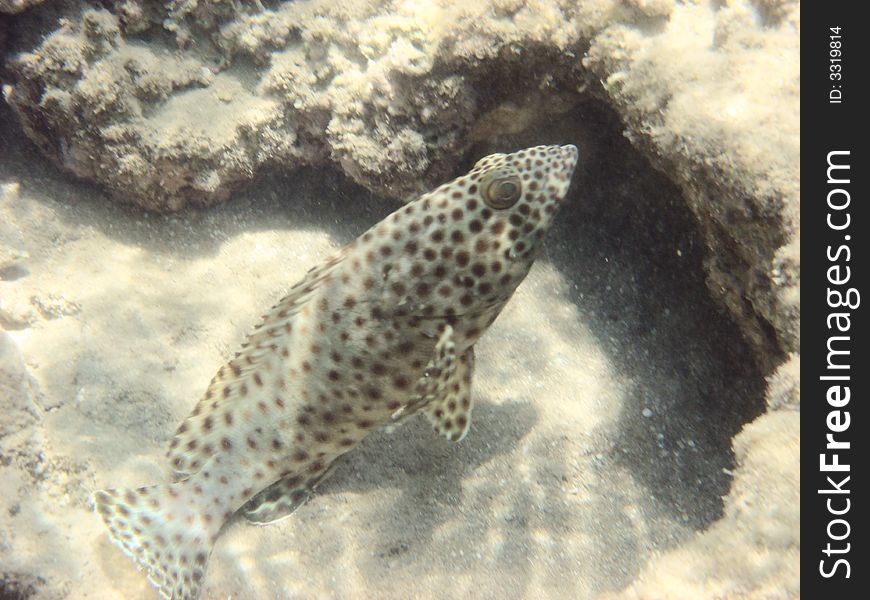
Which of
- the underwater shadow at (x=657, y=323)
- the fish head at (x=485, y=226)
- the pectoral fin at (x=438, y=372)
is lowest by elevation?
the underwater shadow at (x=657, y=323)

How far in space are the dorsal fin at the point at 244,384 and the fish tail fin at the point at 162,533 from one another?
0.20m

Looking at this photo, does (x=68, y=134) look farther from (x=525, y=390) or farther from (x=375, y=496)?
(x=525, y=390)

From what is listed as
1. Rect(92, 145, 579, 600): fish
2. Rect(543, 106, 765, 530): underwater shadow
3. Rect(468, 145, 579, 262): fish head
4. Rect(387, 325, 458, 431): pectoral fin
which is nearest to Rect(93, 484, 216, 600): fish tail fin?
Rect(92, 145, 579, 600): fish

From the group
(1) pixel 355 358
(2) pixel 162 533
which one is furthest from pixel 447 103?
(2) pixel 162 533

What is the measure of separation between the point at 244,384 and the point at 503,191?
2104 millimetres

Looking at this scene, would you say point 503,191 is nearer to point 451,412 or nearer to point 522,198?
point 522,198

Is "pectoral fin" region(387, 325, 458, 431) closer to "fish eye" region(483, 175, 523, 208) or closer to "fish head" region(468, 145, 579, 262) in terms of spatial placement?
"fish head" region(468, 145, 579, 262)

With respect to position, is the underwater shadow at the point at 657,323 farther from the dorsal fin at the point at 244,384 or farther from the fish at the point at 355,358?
the dorsal fin at the point at 244,384

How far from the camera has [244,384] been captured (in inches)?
143

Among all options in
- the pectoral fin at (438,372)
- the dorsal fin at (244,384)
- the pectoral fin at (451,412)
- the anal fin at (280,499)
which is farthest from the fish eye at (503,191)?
the anal fin at (280,499)

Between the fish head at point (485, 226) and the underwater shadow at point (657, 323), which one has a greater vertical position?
the fish head at point (485, 226)

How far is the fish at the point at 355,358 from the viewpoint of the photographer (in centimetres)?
335
